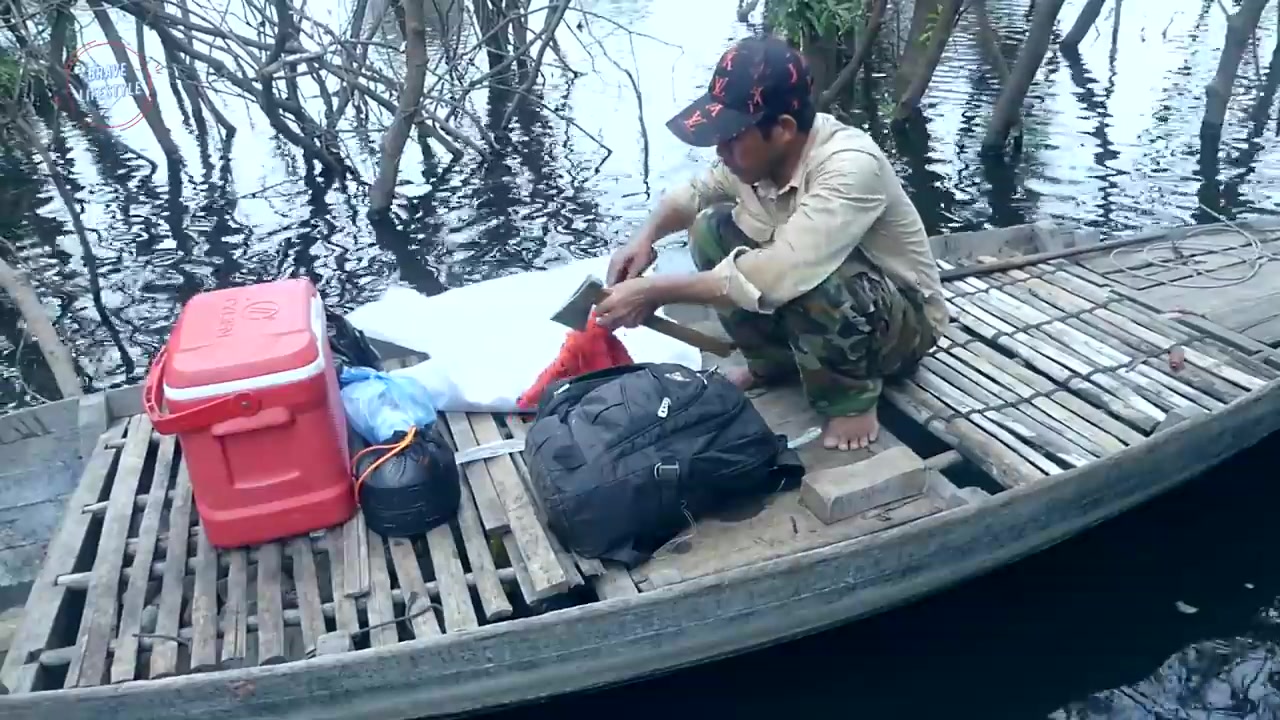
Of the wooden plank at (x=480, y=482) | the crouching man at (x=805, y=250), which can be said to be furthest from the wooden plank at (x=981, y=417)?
the wooden plank at (x=480, y=482)

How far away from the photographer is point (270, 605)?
319 centimetres

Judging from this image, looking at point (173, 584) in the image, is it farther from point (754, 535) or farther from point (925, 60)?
point (925, 60)

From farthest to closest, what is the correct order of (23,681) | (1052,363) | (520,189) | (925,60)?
(925,60), (520,189), (1052,363), (23,681)

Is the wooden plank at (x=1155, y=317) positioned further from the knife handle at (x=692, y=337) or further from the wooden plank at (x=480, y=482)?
the wooden plank at (x=480, y=482)

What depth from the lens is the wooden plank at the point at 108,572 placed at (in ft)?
9.77

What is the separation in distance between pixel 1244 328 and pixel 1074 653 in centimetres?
176

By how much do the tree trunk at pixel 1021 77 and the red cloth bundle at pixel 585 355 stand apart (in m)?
6.20

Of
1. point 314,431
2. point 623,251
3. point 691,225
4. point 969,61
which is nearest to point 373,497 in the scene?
point 314,431

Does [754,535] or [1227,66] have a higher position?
[754,535]

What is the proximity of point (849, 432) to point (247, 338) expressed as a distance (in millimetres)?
2137

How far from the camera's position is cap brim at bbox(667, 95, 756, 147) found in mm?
3357

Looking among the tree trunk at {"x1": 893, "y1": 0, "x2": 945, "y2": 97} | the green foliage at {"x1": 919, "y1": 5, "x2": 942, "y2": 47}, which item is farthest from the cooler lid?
the green foliage at {"x1": 919, "y1": 5, "x2": 942, "y2": 47}

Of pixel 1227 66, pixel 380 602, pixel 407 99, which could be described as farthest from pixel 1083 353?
pixel 1227 66

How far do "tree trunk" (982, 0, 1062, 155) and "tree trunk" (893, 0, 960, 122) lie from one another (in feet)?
2.37
